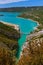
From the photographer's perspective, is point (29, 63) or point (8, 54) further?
point (8, 54)

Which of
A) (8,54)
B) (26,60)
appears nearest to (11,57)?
(8,54)

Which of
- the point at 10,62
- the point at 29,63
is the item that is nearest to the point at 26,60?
the point at 29,63

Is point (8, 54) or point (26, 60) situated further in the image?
point (8, 54)

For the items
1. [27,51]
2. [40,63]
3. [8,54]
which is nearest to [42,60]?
[40,63]

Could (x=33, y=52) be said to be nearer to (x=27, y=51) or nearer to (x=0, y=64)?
(x=27, y=51)

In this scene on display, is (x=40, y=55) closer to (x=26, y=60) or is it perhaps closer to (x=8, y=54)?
(x=26, y=60)

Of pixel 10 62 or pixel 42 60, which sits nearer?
pixel 42 60

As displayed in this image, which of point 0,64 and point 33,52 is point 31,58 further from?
point 0,64
